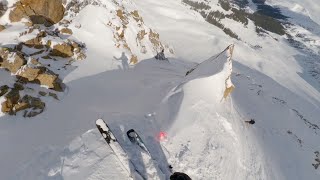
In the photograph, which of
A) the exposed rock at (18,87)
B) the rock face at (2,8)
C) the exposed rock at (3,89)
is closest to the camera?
the exposed rock at (3,89)

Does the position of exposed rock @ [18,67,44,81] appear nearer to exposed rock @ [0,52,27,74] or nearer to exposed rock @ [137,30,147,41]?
exposed rock @ [0,52,27,74]

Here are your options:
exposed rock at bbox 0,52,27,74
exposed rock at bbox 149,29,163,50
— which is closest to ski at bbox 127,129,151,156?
exposed rock at bbox 0,52,27,74

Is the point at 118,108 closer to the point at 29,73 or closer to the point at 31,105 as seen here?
the point at 31,105

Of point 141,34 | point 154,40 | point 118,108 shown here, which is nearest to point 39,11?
point 141,34

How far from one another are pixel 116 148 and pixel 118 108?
5.03m

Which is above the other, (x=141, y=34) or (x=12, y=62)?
(x=12, y=62)

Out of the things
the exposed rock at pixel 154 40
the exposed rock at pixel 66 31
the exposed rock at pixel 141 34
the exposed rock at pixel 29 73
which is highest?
the exposed rock at pixel 29 73

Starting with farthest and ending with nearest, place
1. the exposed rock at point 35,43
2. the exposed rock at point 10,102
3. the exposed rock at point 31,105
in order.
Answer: the exposed rock at point 35,43 < the exposed rock at point 31,105 < the exposed rock at point 10,102

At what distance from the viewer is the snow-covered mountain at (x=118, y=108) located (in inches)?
554

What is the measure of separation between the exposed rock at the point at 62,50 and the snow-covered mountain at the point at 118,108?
0.06 m

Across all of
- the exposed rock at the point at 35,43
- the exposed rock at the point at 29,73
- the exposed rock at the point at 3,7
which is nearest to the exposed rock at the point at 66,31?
the exposed rock at the point at 35,43

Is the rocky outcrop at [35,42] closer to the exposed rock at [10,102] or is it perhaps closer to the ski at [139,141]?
the exposed rock at [10,102]

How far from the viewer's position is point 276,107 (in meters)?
32.0

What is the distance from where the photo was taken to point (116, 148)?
13656 millimetres
